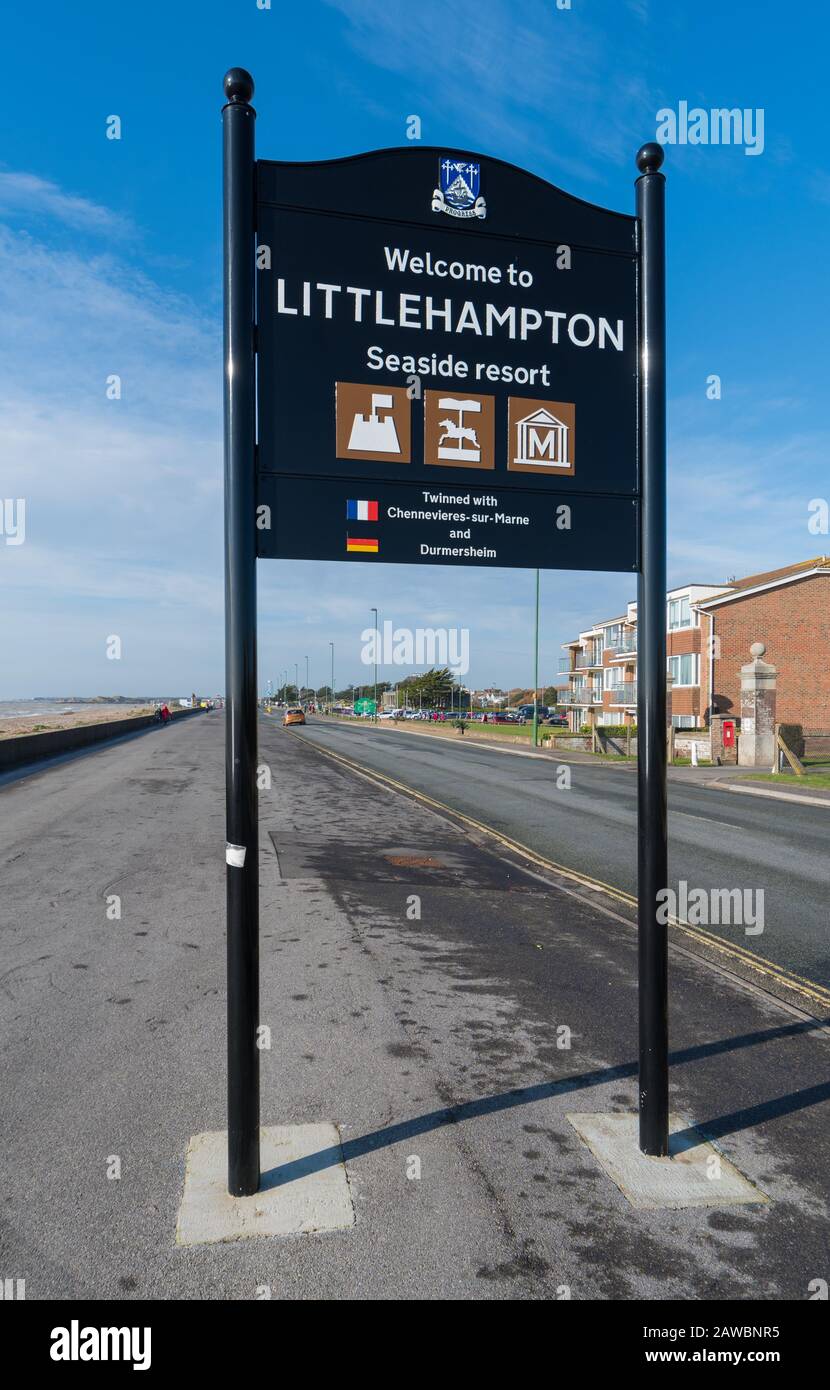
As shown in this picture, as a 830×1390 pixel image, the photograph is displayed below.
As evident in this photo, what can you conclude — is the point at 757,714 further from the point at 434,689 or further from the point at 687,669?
the point at 434,689

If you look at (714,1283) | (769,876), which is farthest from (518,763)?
(714,1283)

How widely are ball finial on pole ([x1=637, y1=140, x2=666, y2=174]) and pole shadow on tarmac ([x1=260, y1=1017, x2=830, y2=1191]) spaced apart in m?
4.37

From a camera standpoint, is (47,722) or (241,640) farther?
(47,722)

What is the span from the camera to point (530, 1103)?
14.0 feet

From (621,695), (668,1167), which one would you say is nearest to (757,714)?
(668,1167)

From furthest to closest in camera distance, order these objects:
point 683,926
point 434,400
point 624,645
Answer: point 624,645
point 683,926
point 434,400

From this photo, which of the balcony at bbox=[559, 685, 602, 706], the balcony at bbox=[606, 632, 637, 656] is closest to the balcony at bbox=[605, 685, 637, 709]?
the balcony at bbox=[559, 685, 602, 706]

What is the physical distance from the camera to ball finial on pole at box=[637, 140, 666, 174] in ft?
12.8

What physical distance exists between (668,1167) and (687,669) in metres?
46.0

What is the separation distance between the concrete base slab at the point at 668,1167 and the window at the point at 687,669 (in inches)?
1712

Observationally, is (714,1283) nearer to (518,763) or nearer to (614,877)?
(614,877)

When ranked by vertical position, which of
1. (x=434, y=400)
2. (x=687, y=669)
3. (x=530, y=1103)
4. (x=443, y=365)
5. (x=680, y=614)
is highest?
(x=680, y=614)

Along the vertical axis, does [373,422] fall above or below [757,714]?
above
